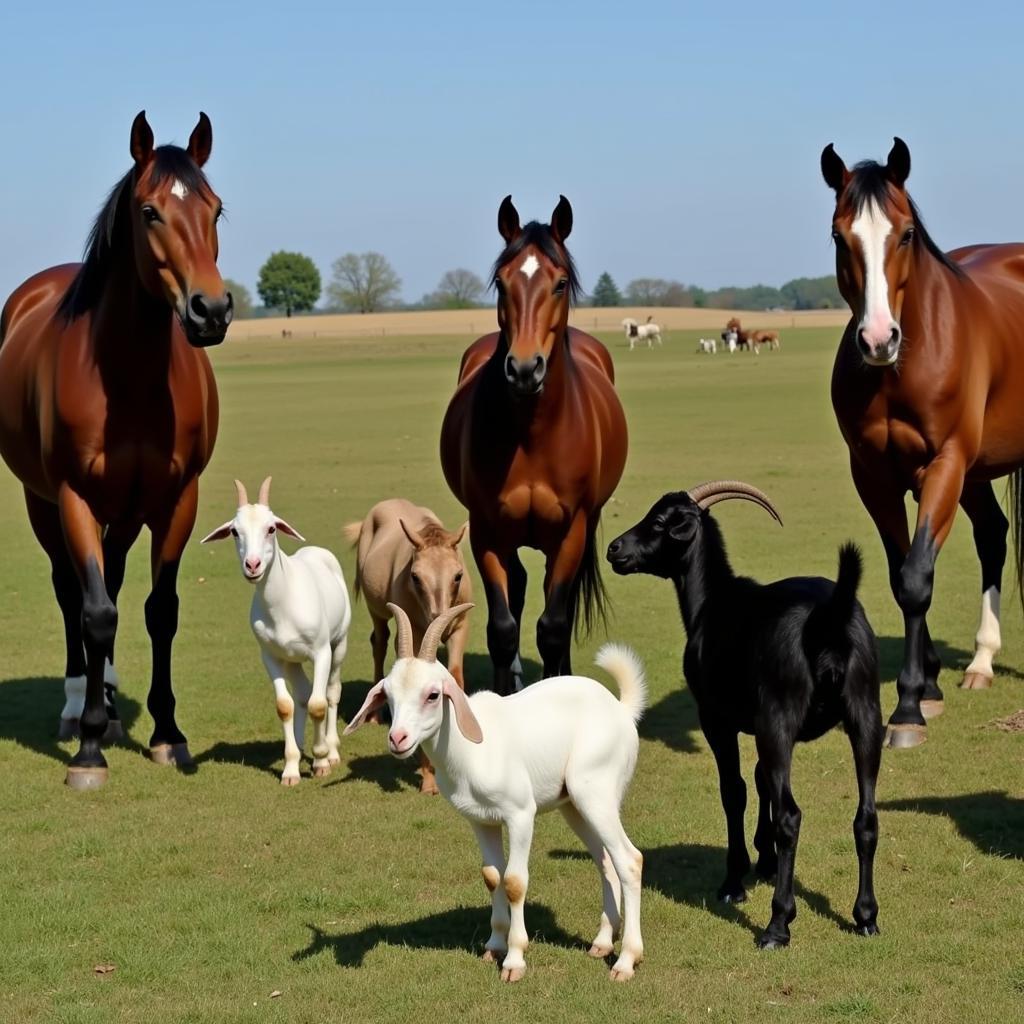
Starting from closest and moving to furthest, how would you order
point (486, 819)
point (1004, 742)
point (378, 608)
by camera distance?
1. point (486, 819)
2. point (1004, 742)
3. point (378, 608)

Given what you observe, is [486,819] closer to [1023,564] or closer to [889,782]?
[889,782]

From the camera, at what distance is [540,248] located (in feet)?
28.4

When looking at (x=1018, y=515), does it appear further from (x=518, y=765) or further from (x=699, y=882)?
(x=518, y=765)

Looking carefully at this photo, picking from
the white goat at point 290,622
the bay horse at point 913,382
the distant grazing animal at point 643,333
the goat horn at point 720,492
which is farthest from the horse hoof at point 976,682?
the distant grazing animal at point 643,333

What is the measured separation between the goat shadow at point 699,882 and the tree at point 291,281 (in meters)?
173

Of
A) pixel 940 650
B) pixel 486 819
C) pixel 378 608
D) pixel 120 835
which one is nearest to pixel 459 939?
pixel 486 819

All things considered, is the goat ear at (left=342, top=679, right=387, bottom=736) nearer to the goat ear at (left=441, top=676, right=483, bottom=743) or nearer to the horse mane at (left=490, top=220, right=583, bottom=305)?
the goat ear at (left=441, top=676, right=483, bottom=743)

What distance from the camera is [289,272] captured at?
582 ft

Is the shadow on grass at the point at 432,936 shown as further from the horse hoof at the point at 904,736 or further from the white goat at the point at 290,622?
the horse hoof at the point at 904,736

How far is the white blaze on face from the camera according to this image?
833cm

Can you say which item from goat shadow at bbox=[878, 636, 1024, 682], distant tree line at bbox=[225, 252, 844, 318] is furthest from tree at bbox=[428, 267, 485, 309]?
goat shadow at bbox=[878, 636, 1024, 682]

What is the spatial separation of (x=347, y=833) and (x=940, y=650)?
5.84m

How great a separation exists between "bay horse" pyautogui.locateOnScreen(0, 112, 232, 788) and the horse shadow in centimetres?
72

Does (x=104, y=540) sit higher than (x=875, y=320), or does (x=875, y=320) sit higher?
(x=875, y=320)
